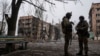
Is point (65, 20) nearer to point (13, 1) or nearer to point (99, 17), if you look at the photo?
point (13, 1)

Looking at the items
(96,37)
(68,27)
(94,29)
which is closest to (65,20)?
(68,27)

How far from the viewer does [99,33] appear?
87.6m

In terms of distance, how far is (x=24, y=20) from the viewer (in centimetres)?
10625

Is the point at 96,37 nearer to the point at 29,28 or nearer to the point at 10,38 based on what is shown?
the point at 29,28

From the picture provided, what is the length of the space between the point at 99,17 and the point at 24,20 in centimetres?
3999

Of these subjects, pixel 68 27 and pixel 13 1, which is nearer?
pixel 68 27

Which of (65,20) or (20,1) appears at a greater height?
(20,1)

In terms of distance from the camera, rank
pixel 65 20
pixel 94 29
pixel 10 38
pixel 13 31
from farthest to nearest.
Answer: pixel 94 29 → pixel 13 31 → pixel 10 38 → pixel 65 20

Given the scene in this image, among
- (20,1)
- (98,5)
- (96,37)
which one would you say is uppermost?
(98,5)

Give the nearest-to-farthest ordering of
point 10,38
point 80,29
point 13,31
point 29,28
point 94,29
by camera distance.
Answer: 1. point 80,29
2. point 10,38
3. point 13,31
4. point 94,29
5. point 29,28

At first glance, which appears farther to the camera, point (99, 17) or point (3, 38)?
point (99, 17)

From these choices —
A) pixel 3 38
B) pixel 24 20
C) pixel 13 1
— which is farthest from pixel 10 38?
pixel 24 20

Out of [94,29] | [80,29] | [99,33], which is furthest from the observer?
[94,29]

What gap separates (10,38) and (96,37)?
8077cm
